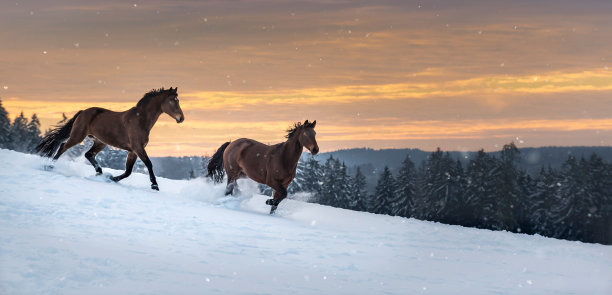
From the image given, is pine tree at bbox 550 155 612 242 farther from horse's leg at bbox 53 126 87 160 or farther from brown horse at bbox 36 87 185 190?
horse's leg at bbox 53 126 87 160

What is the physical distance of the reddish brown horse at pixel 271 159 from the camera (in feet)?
46.2

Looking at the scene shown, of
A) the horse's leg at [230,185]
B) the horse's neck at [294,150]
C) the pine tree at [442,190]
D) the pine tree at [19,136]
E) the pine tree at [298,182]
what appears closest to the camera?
the horse's neck at [294,150]

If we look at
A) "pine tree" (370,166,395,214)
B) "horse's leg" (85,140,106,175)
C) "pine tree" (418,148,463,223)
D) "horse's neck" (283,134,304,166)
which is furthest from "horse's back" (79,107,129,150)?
"pine tree" (370,166,395,214)

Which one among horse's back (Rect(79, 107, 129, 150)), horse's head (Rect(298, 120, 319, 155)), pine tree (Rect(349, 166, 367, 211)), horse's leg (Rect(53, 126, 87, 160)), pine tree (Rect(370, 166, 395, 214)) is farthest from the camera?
pine tree (Rect(349, 166, 367, 211))

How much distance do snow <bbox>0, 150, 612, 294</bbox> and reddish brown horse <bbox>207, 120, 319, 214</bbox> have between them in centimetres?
65

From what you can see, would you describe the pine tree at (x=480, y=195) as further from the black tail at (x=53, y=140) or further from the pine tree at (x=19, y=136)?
the pine tree at (x=19, y=136)

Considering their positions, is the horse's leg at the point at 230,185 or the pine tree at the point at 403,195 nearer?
the horse's leg at the point at 230,185

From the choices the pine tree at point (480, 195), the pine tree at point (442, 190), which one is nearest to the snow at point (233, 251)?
the pine tree at point (480, 195)

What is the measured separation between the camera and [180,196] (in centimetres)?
1515

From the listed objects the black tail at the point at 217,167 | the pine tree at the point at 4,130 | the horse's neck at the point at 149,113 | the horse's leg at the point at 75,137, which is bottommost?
the black tail at the point at 217,167

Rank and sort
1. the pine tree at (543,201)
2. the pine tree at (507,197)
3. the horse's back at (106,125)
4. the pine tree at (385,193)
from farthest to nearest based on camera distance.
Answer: the pine tree at (385,193) < the pine tree at (543,201) < the pine tree at (507,197) < the horse's back at (106,125)

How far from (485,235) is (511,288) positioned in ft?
18.1

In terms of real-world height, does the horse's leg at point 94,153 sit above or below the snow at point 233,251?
above

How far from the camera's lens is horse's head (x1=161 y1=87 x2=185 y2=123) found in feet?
48.6
